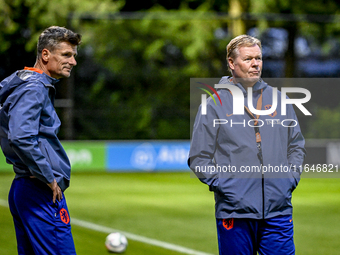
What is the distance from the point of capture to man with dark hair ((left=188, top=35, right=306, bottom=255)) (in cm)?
352

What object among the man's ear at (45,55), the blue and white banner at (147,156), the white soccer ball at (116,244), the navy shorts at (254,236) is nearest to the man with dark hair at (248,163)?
the navy shorts at (254,236)

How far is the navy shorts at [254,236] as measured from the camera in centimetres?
355

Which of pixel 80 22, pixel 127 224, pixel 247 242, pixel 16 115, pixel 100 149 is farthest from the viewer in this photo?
pixel 80 22

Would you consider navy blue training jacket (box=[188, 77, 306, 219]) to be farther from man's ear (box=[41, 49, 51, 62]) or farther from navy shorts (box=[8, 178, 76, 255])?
man's ear (box=[41, 49, 51, 62])

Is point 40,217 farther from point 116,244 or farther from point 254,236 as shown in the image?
point 116,244

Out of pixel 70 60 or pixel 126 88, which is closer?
pixel 70 60

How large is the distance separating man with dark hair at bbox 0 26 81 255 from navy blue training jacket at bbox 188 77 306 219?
36.8 inches

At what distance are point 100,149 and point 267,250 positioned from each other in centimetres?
1387

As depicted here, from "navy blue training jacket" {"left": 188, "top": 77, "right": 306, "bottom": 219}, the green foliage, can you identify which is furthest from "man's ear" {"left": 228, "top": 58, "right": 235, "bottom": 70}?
the green foliage

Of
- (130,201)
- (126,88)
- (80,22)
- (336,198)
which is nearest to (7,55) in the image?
(80,22)

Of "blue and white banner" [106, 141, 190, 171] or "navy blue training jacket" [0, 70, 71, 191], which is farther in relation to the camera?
"blue and white banner" [106, 141, 190, 171]

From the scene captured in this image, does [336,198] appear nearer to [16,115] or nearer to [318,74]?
[318,74]

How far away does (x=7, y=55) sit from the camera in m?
18.5

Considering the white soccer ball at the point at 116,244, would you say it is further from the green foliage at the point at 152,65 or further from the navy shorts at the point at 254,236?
the green foliage at the point at 152,65
